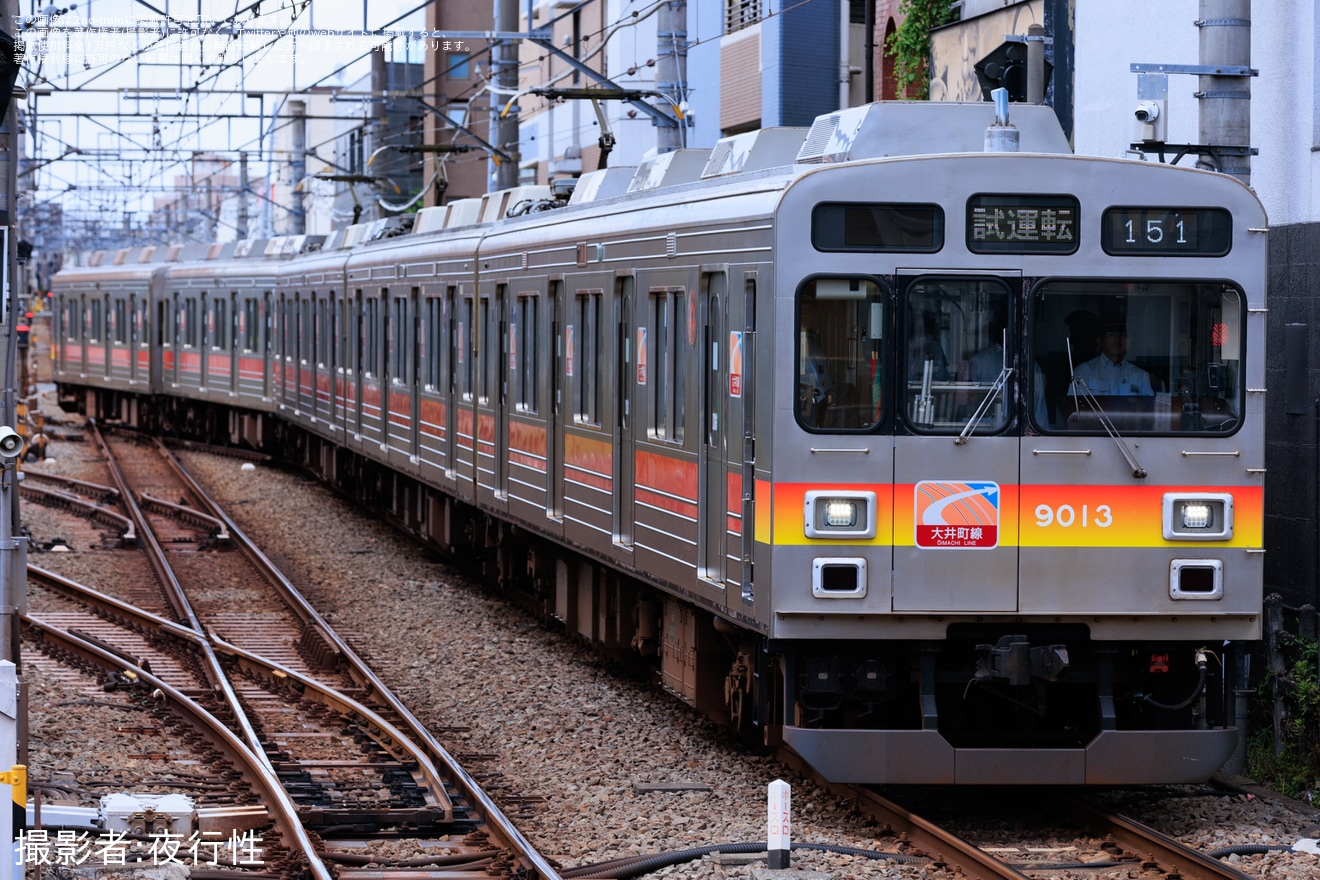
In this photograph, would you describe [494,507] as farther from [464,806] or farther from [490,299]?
[464,806]

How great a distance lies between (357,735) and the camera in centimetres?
1077

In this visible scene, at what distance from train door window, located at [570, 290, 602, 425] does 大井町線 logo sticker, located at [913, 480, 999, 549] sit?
3.69m

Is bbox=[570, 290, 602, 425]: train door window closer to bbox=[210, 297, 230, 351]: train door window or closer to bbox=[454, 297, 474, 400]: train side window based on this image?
bbox=[454, 297, 474, 400]: train side window

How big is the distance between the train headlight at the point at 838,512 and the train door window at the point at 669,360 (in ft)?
5.69

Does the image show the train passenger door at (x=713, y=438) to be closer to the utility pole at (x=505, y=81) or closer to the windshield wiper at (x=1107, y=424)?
the windshield wiper at (x=1107, y=424)

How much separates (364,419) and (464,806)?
12487mm

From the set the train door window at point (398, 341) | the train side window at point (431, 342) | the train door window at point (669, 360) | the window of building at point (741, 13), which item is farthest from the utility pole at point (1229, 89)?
the window of building at point (741, 13)

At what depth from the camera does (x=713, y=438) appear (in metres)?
9.17

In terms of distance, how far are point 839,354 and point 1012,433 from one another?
757 mm

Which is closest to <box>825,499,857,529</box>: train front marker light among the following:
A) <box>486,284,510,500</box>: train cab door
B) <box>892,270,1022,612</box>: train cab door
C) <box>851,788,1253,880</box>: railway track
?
<box>892,270,1022,612</box>: train cab door

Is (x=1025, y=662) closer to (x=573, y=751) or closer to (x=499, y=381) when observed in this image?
(x=573, y=751)

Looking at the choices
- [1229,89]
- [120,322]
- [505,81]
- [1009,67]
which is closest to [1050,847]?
[1229,89]

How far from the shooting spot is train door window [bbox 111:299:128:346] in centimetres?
3719

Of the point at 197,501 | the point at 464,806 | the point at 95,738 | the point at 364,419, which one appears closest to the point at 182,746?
the point at 95,738
